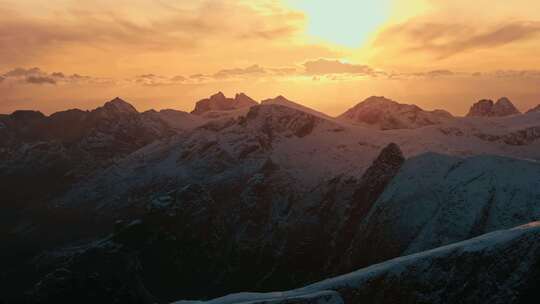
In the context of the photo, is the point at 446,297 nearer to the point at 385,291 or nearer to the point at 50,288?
the point at 385,291

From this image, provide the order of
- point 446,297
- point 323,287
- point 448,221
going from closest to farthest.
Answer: point 446,297
point 323,287
point 448,221

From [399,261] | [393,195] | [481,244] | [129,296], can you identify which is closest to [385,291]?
[399,261]

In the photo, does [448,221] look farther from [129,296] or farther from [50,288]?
[50,288]

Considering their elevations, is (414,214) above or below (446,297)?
below

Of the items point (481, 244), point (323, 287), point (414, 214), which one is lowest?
point (414, 214)

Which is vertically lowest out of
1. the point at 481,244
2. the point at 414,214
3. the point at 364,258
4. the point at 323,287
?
the point at 364,258

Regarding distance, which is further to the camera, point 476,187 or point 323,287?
point 476,187

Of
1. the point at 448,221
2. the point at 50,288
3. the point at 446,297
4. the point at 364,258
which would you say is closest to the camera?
the point at 446,297

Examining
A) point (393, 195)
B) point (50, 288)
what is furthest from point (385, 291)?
point (393, 195)

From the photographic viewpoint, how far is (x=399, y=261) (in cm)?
9012

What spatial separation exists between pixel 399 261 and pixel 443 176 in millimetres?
107295

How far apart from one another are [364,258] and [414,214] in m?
19.3

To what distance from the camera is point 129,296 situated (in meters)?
151

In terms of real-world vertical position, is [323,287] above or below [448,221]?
above
